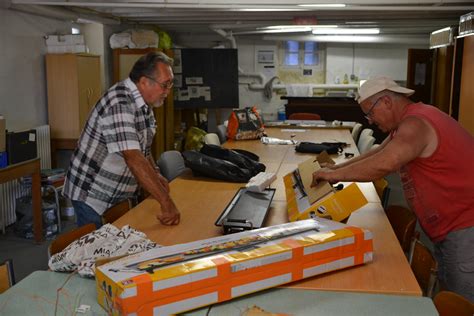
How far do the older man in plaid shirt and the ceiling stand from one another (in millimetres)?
3057

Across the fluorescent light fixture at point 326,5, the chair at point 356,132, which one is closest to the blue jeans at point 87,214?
the fluorescent light fixture at point 326,5

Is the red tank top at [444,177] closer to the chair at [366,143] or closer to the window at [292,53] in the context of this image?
the chair at [366,143]

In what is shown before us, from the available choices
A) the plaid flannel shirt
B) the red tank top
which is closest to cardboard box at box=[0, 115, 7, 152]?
the plaid flannel shirt

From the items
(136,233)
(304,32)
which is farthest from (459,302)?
(304,32)

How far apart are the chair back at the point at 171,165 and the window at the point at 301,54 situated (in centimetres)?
807

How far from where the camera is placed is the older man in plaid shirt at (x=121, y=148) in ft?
8.43

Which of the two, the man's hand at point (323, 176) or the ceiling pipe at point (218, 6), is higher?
the ceiling pipe at point (218, 6)

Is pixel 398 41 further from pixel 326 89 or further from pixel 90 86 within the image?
pixel 90 86

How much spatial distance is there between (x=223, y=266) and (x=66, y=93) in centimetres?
486

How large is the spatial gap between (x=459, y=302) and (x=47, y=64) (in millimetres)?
5300

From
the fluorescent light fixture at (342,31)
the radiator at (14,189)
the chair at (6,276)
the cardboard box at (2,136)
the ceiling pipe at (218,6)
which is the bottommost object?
the radiator at (14,189)

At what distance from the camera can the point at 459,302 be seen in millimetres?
1855

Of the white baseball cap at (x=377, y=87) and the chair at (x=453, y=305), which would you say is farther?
the white baseball cap at (x=377, y=87)

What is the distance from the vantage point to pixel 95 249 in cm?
202
